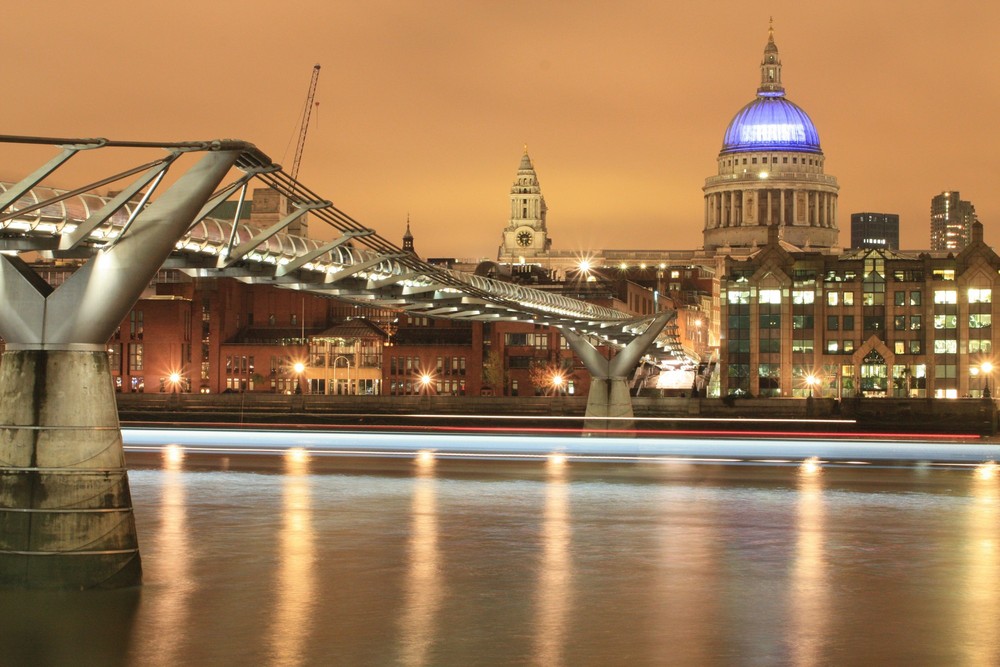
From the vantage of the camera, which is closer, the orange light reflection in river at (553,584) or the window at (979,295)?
the orange light reflection in river at (553,584)

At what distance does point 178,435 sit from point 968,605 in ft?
181

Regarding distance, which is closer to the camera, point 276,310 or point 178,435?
point 178,435

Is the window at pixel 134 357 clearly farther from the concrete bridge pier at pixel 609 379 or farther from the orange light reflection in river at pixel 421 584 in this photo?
the orange light reflection in river at pixel 421 584

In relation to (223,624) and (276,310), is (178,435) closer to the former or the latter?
(223,624)

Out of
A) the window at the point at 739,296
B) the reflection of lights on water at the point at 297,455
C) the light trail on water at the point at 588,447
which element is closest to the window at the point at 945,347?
the window at the point at 739,296

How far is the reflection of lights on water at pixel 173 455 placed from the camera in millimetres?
58791

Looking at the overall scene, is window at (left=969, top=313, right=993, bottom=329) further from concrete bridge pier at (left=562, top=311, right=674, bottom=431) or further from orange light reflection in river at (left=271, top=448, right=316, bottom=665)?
orange light reflection in river at (left=271, top=448, right=316, bottom=665)

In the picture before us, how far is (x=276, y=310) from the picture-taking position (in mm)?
147000

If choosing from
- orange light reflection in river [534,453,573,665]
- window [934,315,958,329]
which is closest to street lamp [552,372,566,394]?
window [934,315,958,329]

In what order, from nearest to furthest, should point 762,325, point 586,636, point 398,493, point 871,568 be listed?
point 586,636 → point 871,568 → point 398,493 → point 762,325

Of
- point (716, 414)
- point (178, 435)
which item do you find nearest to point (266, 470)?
point (178, 435)

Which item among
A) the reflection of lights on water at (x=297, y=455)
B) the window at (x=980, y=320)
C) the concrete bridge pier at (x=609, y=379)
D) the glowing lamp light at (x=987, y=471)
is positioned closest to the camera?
the glowing lamp light at (x=987, y=471)

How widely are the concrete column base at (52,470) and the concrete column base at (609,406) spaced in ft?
178

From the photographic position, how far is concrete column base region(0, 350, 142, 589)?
25.3 metres
